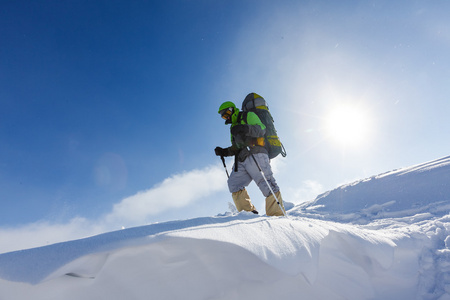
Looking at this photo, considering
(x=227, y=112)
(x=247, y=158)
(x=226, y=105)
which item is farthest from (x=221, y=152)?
(x=226, y=105)

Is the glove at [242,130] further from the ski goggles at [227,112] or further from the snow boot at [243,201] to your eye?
the snow boot at [243,201]

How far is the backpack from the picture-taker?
165 inches

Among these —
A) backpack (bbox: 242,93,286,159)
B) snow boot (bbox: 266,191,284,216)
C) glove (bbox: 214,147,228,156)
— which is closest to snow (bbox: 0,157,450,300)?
snow boot (bbox: 266,191,284,216)

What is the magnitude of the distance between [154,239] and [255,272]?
2.16ft

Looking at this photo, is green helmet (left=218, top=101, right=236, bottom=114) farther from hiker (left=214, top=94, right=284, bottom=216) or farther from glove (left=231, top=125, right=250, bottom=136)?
glove (left=231, top=125, right=250, bottom=136)

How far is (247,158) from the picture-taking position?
12.7ft

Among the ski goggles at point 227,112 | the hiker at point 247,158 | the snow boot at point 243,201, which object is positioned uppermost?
the ski goggles at point 227,112

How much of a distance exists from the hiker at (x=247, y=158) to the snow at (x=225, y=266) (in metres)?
1.68

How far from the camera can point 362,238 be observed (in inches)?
78.6

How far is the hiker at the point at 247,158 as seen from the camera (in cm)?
364

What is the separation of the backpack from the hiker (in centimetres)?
18

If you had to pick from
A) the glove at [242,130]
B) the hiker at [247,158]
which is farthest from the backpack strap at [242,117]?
the glove at [242,130]

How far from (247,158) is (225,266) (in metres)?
2.67

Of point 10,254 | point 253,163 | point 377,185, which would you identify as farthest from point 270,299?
point 377,185
